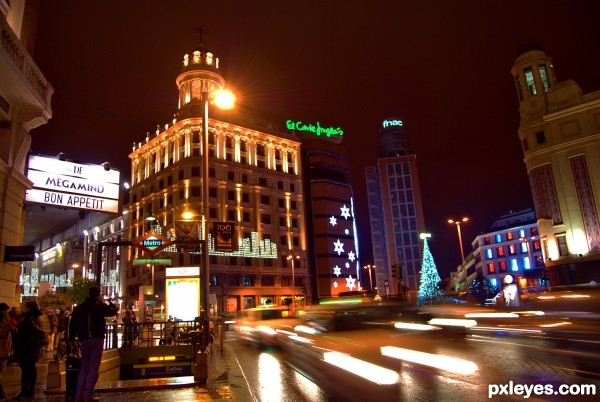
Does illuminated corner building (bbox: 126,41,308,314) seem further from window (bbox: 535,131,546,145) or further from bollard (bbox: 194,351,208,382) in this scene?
bollard (bbox: 194,351,208,382)

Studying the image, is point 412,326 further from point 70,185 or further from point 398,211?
point 398,211

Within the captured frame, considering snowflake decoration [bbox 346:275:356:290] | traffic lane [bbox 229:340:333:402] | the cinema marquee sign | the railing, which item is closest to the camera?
traffic lane [bbox 229:340:333:402]

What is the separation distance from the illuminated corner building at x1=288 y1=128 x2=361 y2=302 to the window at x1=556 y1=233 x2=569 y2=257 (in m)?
41.4

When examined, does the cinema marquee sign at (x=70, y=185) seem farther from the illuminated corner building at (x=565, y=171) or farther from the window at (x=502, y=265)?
the window at (x=502, y=265)

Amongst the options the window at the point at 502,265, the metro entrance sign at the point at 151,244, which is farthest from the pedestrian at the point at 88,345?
the window at the point at 502,265

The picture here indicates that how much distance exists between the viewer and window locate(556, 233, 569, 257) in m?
48.6

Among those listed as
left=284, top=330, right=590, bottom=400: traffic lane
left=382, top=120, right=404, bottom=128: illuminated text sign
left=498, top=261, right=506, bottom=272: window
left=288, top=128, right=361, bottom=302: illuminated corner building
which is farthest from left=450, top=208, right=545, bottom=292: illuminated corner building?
Result: left=284, top=330, right=590, bottom=400: traffic lane

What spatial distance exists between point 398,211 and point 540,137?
255 feet

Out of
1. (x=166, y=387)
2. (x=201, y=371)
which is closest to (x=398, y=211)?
(x=201, y=371)

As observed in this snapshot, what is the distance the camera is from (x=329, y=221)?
87188mm

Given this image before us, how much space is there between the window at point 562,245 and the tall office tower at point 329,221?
41.2 meters

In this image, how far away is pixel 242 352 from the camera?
19156 mm

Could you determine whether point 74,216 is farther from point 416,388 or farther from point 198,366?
point 416,388

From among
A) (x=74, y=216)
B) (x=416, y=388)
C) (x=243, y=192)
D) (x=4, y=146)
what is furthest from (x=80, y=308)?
(x=243, y=192)
